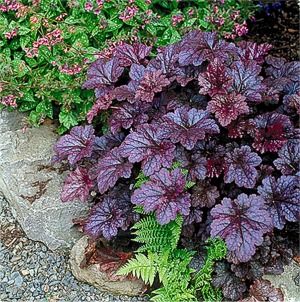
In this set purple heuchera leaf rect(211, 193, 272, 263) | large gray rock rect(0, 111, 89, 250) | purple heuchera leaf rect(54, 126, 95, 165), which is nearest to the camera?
purple heuchera leaf rect(211, 193, 272, 263)

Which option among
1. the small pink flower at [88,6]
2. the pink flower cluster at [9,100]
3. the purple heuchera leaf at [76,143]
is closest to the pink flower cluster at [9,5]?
the small pink flower at [88,6]

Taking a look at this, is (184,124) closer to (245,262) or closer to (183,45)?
(183,45)

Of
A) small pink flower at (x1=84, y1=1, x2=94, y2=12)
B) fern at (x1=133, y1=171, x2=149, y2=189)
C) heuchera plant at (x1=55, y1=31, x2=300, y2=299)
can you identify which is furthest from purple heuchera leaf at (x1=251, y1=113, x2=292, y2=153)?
small pink flower at (x1=84, y1=1, x2=94, y2=12)

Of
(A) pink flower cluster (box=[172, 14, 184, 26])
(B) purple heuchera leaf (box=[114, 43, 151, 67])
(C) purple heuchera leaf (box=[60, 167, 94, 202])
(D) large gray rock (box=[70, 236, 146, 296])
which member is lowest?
(D) large gray rock (box=[70, 236, 146, 296])

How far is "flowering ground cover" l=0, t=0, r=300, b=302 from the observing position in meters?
2.55

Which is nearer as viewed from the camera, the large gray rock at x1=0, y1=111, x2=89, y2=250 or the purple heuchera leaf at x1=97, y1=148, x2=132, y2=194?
the purple heuchera leaf at x1=97, y1=148, x2=132, y2=194

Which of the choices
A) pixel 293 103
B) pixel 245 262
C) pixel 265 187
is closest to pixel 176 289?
pixel 245 262

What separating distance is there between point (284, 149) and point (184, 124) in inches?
17.7

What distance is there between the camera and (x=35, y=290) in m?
2.99

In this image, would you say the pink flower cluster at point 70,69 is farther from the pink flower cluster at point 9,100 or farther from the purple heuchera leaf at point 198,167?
the purple heuchera leaf at point 198,167

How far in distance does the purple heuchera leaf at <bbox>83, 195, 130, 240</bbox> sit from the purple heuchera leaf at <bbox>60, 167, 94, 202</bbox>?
91 millimetres

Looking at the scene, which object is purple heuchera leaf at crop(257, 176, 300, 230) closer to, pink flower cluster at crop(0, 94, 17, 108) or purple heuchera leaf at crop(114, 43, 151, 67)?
purple heuchera leaf at crop(114, 43, 151, 67)

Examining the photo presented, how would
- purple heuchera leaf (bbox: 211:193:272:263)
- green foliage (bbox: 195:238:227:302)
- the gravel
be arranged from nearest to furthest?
purple heuchera leaf (bbox: 211:193:272:263) < green foliage (bbox: 195:238:227:302) < the gravel

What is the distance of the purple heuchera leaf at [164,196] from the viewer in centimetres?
252
